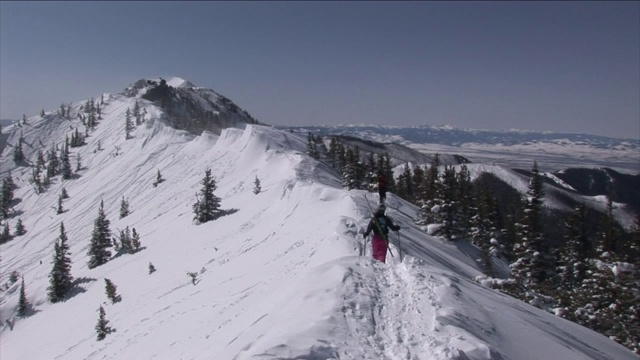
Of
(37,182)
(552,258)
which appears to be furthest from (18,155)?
(552,258)

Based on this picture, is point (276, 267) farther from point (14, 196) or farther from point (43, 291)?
point (14, 196)

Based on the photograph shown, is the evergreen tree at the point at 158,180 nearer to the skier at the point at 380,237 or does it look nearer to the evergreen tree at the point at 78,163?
the evergreen tree at the point at 78,163

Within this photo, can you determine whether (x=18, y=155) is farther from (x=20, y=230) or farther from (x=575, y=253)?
(x=575, y=253)

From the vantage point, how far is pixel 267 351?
7320 mm

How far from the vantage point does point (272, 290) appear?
1523cm

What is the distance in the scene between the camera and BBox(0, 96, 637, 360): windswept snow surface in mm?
8961

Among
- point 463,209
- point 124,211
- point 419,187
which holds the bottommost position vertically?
point 124,211

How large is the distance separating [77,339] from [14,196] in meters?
108

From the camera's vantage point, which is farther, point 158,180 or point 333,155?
point 333,155

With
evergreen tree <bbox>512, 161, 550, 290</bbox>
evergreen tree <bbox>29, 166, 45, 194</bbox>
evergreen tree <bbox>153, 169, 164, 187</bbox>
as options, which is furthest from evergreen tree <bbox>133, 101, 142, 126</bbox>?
evergreen tree <bbox>512, 161, 550, 290</bbox>

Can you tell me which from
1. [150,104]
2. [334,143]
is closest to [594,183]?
[334,143]

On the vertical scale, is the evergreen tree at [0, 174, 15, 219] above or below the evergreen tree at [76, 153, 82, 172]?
below

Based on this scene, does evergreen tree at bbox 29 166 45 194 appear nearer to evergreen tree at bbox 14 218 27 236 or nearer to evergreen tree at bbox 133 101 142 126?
evergreen tree at bbox 14 218 27 236

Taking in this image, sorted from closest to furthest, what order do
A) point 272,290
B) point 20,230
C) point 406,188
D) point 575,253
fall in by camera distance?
point 272,290
point 575,253
point 406,188
point 20,230
